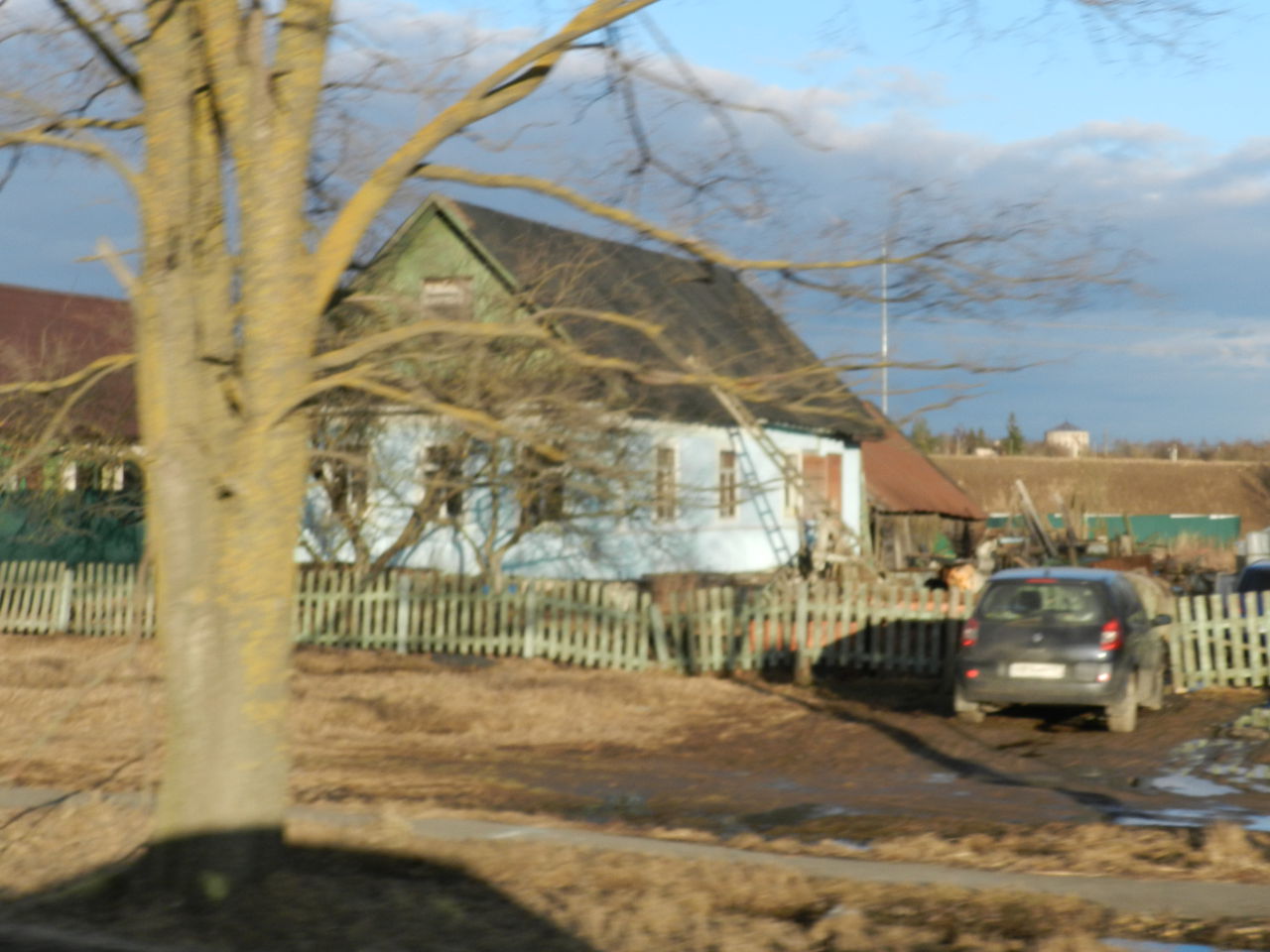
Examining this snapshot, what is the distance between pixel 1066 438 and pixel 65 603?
9295cm

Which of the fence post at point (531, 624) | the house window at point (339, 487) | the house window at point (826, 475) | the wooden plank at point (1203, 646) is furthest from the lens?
the house window at point (826, 475)

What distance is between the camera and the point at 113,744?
45.7 feet

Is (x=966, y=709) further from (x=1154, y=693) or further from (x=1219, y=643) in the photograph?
(x=1219, y=643)

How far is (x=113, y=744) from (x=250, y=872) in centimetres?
739

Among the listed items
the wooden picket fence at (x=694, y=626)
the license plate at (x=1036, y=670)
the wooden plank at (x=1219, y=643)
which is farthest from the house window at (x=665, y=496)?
the wooden plank at (x=1219, y=643)

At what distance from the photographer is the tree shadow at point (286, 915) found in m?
6.59

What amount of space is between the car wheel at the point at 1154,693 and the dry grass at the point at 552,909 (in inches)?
377

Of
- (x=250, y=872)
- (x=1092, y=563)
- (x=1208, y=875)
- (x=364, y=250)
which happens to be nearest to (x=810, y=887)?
(x=1208, y=875)

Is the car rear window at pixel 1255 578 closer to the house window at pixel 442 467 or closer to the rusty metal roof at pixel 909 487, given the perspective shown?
the house window at pixel 442 467

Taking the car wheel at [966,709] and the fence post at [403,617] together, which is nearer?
the car wheel at [966,709]

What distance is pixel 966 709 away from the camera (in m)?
15.9

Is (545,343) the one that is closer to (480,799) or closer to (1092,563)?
(480,799)

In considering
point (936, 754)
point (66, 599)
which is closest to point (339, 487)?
point (66, 599)

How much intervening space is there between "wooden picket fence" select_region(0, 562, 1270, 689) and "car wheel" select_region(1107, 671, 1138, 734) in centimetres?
323
